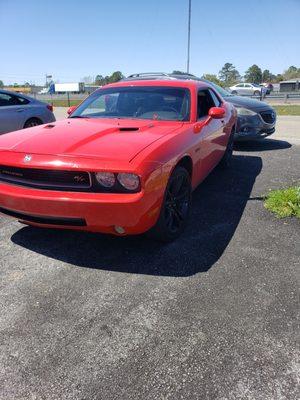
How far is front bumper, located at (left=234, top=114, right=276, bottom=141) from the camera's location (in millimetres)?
8125

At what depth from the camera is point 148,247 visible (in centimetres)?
361

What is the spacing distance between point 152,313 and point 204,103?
3102mm

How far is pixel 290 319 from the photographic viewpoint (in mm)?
2576

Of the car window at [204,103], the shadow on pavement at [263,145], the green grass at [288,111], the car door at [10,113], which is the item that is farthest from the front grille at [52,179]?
the green grass at [288,111]

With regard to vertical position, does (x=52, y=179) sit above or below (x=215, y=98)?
below

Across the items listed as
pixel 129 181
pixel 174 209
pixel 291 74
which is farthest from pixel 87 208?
pixel 291 74

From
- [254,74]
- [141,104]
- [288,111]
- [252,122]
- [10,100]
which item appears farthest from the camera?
[254,74]

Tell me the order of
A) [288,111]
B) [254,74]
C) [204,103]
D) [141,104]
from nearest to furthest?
[141,104]
[204,103]
[288,111]
[254,74]

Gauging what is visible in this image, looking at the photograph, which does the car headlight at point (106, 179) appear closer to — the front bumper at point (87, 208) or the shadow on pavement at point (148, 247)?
the front bumper at point (87, 208)

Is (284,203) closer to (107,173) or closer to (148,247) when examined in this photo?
(148,247)

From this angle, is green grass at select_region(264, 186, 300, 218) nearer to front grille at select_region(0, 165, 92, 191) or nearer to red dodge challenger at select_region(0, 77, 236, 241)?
red dodge challenger at select_region(0, 77, 236, 241)

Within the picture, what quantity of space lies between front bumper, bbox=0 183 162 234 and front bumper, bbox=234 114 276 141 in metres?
5.55

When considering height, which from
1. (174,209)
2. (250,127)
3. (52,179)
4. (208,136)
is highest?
(208,136)

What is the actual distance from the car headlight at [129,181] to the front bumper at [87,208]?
0.06 meters
